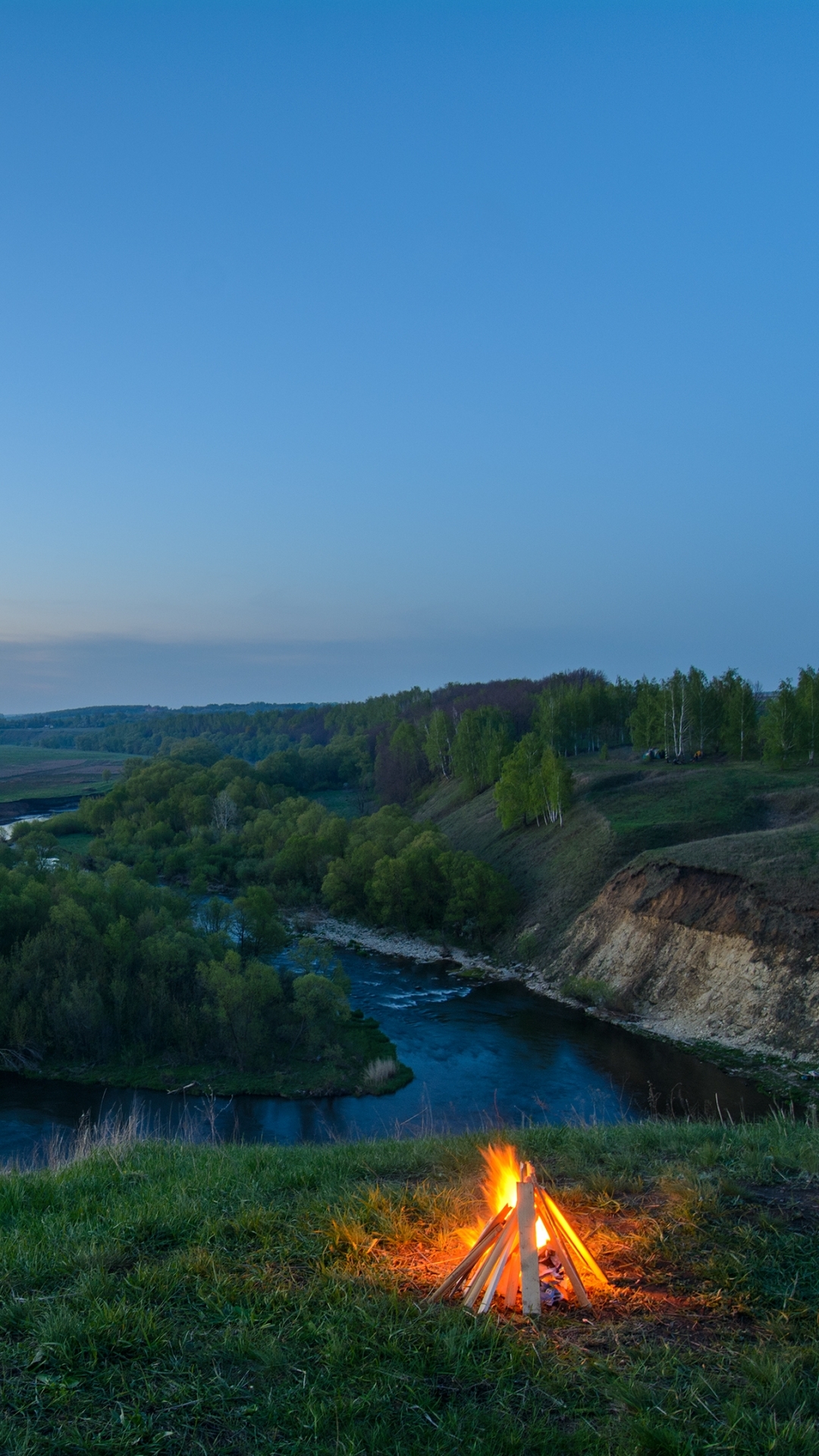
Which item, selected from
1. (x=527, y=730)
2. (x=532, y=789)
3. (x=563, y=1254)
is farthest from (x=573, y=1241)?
(x=527, y=730)

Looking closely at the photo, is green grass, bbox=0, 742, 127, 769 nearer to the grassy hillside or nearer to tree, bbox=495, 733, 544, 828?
tree, bbox=495, 733, 544, 828

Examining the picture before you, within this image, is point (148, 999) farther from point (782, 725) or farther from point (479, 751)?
point (479, 751)

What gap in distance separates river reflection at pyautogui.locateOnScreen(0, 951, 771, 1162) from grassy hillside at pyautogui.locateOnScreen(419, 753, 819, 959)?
942 centimetres

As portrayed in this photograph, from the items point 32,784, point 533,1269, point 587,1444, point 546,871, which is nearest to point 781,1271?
point 533,1269

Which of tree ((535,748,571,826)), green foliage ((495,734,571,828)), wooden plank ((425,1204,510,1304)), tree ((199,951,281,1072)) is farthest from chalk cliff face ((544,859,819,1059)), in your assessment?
→ wooden plank ((425,1204,510,1304))

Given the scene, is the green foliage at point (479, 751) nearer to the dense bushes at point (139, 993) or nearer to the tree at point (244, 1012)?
the dense bushes at point (139, 993)

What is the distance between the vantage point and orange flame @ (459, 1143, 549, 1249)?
5.17m

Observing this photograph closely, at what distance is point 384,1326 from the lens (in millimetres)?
4531

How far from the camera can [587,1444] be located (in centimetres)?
375

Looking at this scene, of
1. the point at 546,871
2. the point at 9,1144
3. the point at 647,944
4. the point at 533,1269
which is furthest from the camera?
the point at 546,871

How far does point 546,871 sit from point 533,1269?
148ft

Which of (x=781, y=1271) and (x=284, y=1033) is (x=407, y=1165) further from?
(x=284, y=1033)

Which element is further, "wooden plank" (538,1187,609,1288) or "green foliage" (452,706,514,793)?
"green foliage" (452,706,514,793)

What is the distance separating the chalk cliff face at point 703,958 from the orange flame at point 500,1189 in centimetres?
2674
